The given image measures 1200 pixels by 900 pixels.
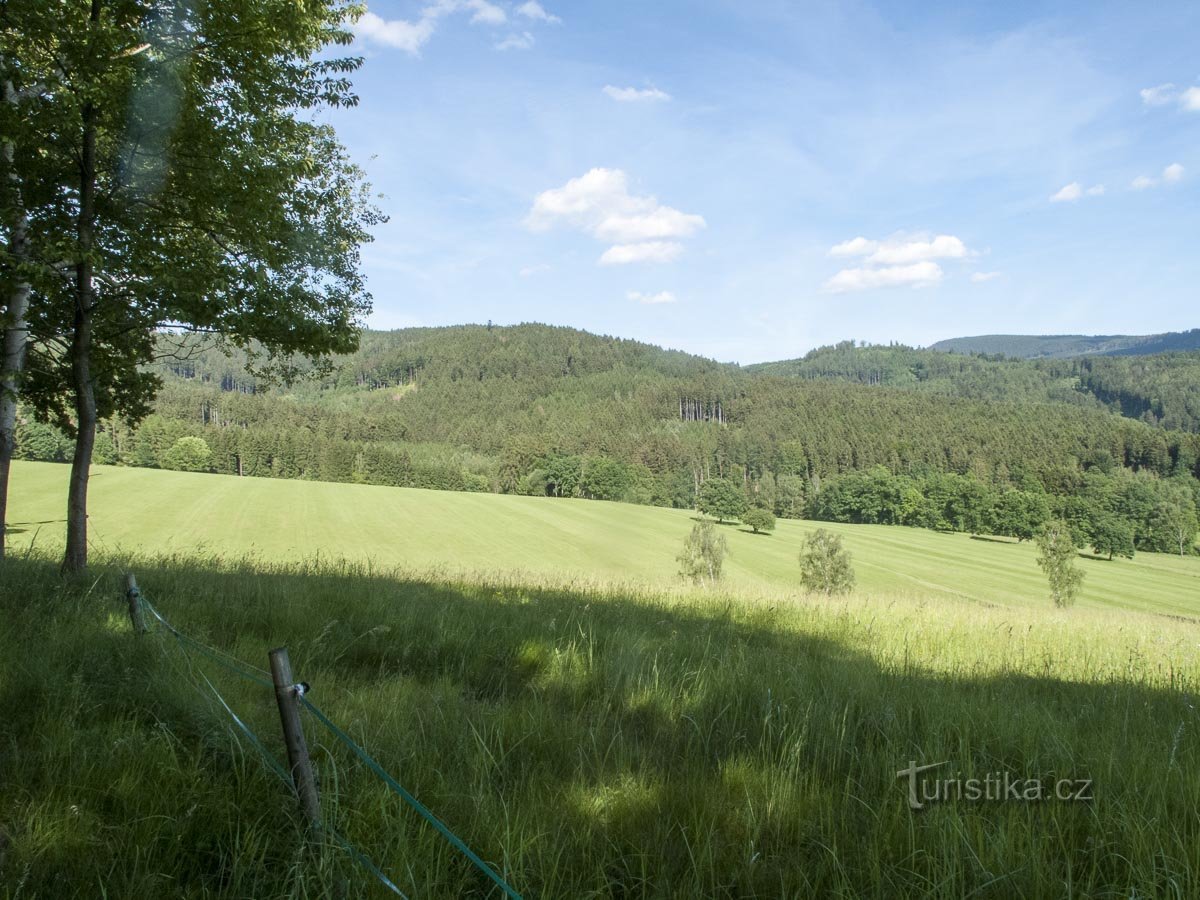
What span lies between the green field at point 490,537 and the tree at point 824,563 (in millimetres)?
2684

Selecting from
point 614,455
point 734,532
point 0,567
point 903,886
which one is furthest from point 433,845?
point 614,455

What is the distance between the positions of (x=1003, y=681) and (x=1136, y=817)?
249cm

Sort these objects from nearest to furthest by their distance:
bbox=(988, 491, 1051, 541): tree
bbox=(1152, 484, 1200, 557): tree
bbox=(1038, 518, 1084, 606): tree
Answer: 1. bbox=(1038, 518, 1084, 606): tree
2. bbox=(1152, 484, 1200, 557): tree
3. bbox=(988, 491, 1051, 541): tree

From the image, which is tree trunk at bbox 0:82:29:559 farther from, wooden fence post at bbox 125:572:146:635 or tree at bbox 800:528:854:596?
tree at bbox 800:528:854:596

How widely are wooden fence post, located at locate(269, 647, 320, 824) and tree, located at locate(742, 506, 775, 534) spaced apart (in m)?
92.5

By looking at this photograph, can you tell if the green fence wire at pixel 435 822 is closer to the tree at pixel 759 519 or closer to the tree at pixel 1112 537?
the tree at pixel 759 519

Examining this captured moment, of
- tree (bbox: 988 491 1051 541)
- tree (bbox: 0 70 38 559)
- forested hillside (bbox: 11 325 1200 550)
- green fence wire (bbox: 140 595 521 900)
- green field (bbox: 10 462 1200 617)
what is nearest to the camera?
green fence wire (bbox: 140 595 521 900)

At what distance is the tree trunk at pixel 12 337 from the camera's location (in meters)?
6.39


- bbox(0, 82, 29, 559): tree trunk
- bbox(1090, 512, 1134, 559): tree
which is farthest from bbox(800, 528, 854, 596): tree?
bbox(1090, 512, 1134, 559): tree

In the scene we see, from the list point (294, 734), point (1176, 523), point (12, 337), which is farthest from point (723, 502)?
point (294, 734)

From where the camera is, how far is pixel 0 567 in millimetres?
6871

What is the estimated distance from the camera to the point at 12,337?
7.36m

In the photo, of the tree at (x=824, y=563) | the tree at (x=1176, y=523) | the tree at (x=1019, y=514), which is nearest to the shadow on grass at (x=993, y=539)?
the tree at (x=1019, y=514)

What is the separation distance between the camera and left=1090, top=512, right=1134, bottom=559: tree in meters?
85.1
